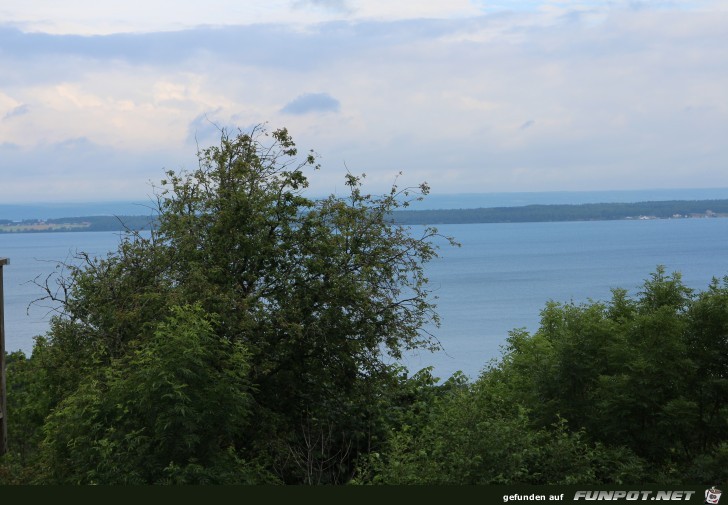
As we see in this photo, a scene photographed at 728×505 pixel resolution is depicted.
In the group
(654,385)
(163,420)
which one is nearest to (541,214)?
(654,385)

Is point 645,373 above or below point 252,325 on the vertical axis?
below

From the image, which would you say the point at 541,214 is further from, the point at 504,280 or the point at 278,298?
the point at 278,298

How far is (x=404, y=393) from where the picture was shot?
19766 mm

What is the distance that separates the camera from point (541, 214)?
15475 centimetres

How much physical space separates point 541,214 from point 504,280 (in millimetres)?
44488

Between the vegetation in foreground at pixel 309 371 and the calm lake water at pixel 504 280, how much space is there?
7562 mm

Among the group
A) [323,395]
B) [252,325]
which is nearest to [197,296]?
[252,325]

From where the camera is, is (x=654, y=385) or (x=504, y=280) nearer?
(x=654, y=385)

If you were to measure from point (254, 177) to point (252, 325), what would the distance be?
373cm

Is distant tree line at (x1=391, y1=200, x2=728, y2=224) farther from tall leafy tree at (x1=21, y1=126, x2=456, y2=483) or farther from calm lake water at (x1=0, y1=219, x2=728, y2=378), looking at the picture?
tall leafy tree at (x1=21, y1=126, x2=456, y2=483)

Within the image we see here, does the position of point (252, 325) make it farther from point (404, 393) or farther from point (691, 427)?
point (691, 427)

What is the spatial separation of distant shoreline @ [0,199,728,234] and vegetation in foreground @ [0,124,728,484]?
7197cm

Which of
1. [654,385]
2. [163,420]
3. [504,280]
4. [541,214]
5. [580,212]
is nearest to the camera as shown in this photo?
[163,420]

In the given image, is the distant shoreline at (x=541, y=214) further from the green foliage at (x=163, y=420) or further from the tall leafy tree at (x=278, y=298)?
the green foliage at (x=163, y=420)
